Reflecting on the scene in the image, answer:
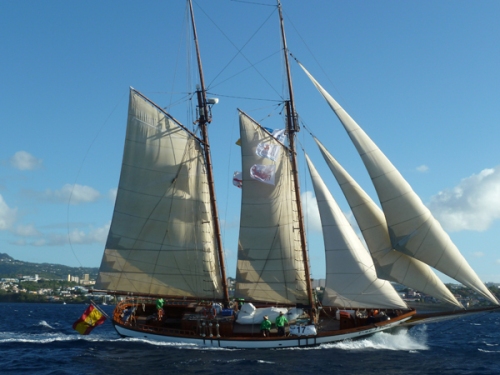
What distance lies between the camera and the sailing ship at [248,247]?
4375 centimetres

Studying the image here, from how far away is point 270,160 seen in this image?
49.4 m

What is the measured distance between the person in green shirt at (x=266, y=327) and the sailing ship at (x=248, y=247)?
0.52 m

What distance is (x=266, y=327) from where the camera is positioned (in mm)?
45344

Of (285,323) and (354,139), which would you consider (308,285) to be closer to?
(285,323)

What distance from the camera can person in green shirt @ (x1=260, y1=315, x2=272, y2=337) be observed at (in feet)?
148

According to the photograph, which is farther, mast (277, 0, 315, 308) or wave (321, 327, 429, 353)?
mast (277, 0, 315, 308)

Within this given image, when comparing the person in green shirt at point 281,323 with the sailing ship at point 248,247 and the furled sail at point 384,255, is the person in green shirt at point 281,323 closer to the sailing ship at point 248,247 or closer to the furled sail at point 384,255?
the sailing ship at point 248,247

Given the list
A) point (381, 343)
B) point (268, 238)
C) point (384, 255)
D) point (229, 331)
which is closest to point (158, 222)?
point (268, 238)

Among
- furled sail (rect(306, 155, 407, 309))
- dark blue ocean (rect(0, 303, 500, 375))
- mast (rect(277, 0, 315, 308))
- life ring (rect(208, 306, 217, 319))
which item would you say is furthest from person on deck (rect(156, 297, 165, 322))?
furled sail (rect(306, 155, 407, 309))

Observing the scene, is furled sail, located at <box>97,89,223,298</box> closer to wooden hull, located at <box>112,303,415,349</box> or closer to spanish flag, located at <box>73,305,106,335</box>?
spanish flag, located at <box>73,305,106,335</box>

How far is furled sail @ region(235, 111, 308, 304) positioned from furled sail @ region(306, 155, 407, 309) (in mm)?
3335

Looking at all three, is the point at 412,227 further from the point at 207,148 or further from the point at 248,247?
the point at 207,148

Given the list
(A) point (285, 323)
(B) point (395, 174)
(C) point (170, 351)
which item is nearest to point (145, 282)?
(C) point (170, 351)

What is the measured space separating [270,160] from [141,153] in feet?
34.2
